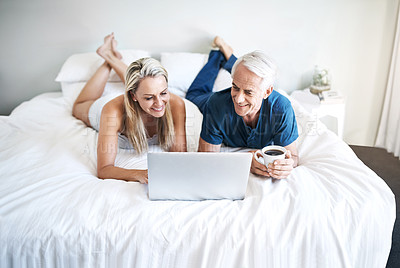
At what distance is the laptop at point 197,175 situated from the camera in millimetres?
1097

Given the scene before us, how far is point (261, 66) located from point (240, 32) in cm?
144

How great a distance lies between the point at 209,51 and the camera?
2.73 metres

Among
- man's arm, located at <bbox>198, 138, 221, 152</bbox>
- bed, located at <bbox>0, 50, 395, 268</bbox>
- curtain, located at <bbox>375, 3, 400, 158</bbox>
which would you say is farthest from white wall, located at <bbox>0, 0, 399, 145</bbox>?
bed, located at <bbox>0, 50, 395, 268</bbox>

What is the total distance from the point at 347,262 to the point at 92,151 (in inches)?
49.4

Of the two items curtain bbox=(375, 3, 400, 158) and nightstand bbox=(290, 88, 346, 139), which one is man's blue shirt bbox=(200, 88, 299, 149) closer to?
nightstand bbox=(290, 88, 346, 139)

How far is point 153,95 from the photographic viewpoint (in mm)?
1518

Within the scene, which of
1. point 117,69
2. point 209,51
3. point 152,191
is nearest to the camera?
point 152,191

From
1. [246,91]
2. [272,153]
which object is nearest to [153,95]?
[246,91]

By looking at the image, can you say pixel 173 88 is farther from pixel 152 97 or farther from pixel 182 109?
pixel 152 97

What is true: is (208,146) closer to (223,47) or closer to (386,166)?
(223,47)

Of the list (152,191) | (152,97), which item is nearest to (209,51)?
(152,97)

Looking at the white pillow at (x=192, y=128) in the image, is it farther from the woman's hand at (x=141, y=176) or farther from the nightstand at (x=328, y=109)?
the nightstand at (x=328, y=109)

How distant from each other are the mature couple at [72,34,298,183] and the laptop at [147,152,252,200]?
15cm

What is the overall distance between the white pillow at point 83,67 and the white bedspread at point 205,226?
1.28 meters
